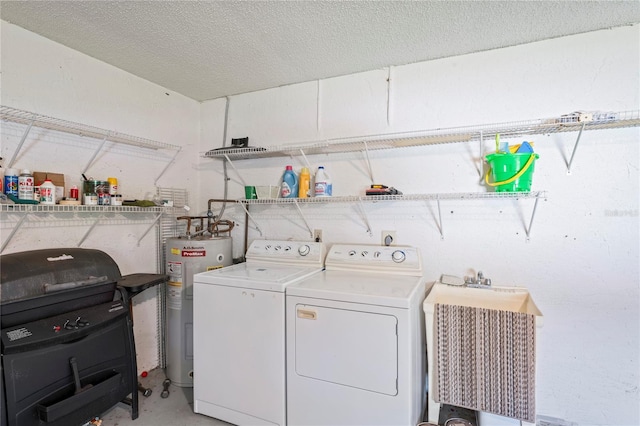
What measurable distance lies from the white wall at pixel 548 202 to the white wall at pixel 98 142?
1482mm

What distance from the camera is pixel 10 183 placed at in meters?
Result: 1.69

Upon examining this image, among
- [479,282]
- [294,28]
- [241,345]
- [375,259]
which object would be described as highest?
[294,28]

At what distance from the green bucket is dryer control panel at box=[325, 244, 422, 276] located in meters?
0.65

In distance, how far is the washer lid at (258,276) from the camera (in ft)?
6.09

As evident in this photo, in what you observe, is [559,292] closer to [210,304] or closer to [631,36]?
[631,36]

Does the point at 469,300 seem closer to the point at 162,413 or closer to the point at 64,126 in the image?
the point at 162,413

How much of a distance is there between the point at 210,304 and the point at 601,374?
90.4 inches

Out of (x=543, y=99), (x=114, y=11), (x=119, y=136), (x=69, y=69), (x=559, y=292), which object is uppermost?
(x=114, y=11)

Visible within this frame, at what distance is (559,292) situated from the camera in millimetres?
1928

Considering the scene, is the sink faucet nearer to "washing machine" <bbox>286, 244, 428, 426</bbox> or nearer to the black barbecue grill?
"washing machine" <bbox>286, 244, 428, 426</bbox>

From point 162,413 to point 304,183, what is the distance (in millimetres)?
1805

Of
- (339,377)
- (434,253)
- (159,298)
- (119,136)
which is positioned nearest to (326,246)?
(434,253)

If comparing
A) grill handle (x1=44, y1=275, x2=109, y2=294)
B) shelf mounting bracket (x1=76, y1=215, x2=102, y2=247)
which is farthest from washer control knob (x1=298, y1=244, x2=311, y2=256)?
shelf mounting bracket (x1=76, y1=215, x2=102, y2=247)

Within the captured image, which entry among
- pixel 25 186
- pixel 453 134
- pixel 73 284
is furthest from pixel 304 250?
pixel 25 186
